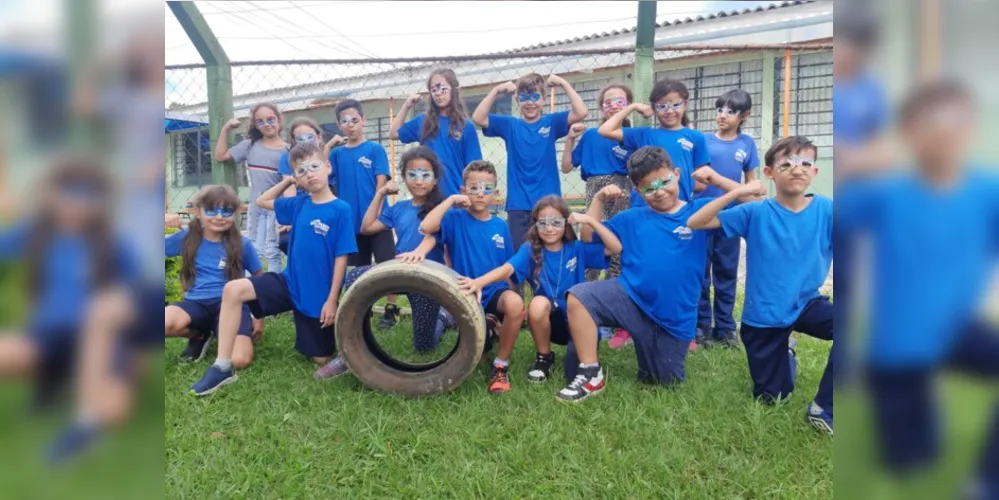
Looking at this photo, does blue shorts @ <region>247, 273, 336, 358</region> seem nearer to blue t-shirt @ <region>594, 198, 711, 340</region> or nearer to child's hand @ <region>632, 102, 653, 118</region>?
blue t-shirt @ <region>594, 198, 711, 340</region>

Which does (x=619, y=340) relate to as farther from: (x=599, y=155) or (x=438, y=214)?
(x=438, y=214)

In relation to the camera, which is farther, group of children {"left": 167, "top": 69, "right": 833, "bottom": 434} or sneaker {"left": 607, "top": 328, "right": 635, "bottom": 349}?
sneaker {"left": 607, "top": 328, "right": 635, "bottom": 349}

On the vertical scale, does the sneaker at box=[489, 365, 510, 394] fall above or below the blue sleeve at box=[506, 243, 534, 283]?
below

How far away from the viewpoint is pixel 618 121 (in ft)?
14.9

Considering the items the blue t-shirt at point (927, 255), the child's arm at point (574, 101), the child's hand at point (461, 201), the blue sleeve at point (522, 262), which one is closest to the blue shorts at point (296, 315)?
the child's hand at point (461, 201)

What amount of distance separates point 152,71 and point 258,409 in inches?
126

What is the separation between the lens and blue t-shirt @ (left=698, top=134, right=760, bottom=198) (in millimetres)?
4695

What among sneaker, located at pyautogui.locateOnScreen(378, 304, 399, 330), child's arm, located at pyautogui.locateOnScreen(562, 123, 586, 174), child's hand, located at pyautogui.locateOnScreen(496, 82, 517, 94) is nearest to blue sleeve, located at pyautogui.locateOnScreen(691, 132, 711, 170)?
child's arm, located at pyautogui.locateOnScreen(562, 123, 586, 174)

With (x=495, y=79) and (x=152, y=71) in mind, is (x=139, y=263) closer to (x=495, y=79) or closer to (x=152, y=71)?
(x=152, y=71)

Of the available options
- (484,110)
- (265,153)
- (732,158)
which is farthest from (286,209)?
(732,158)

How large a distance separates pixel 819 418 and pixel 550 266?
1830mm

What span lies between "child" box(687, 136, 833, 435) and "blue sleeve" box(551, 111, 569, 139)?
185 centimetres

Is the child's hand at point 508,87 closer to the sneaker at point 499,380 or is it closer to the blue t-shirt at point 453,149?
the blue t-shirt at point 453,149

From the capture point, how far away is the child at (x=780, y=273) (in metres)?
2.83
